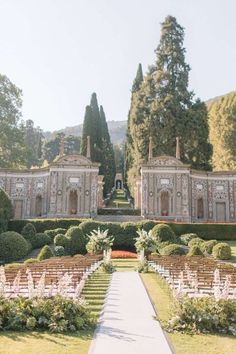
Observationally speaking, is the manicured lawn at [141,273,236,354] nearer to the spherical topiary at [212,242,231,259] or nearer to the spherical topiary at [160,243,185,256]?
the spherical topiary at [160,243,185,256]

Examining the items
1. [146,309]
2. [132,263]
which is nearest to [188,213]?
[132,263]

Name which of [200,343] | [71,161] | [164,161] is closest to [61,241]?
[71,161]

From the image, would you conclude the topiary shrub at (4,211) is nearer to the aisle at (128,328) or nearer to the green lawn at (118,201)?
the aisle at (128,328)

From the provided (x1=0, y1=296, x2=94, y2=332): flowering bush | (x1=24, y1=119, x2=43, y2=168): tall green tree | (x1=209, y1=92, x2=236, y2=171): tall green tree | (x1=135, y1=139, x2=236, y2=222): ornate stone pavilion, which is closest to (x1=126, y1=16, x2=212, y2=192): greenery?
(x1=135, y1=139, x2=236, y2=222): ornate stone pavilion

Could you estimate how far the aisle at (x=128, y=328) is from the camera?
7.81 m

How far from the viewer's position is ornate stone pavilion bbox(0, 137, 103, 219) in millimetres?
41125

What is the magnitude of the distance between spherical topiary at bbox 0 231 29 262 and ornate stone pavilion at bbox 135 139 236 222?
1549 centimetres

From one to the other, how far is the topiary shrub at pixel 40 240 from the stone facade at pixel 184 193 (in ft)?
38.9

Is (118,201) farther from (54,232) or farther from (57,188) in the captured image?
(54,232)

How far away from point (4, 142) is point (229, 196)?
978 inches

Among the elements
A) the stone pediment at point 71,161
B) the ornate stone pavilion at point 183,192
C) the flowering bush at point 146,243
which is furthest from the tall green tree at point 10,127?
the flowering bush at point 146,243

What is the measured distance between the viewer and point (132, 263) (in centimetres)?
2575

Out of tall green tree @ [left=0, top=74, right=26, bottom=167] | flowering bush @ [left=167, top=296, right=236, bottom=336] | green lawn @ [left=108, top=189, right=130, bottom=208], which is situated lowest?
flowering bush @ [left=167, top=296, right=236, bottom=336]

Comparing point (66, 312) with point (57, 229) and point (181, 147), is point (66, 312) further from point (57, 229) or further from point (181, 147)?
point (181, 147)
